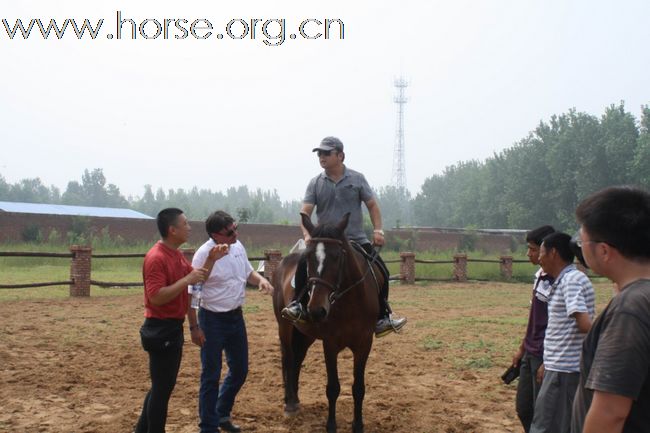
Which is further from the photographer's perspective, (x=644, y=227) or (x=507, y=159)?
(x=507, y=159)

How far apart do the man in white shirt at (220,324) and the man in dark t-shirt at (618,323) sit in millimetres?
3309

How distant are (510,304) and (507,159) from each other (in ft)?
223

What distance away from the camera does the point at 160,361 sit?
14.3 ft

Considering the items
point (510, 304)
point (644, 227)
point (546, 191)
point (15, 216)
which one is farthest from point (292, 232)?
point (644, 227)

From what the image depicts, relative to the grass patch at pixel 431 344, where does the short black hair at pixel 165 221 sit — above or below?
above

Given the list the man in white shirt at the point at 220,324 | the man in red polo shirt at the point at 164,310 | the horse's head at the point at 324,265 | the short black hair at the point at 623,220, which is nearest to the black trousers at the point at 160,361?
the man in red polo shirt at the point at 164,310

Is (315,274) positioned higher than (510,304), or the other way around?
(315,274)

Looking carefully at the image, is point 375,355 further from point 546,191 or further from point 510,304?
point 546,191

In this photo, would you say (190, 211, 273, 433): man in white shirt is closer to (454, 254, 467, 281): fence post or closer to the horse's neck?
the horse's neck

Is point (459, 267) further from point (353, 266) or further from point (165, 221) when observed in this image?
point (165, 221)

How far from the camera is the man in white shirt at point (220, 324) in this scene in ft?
16.4

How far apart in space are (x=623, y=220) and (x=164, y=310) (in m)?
3.29

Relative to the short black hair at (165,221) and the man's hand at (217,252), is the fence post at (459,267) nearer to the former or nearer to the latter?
the man's hand at (217,252)

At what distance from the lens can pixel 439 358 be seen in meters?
9.00
